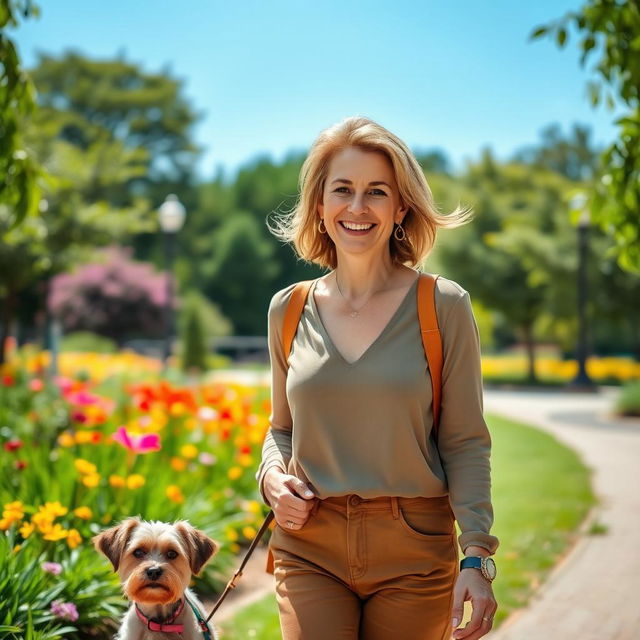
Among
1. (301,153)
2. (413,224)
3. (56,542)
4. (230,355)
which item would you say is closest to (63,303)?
(230,355)

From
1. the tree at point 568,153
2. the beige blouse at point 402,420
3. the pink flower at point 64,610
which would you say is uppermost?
the tree at point 568,153

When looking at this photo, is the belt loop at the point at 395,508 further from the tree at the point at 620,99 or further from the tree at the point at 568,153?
the tree at the point at 568,153

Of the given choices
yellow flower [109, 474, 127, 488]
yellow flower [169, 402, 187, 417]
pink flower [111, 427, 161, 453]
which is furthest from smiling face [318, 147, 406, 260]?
yellow flower [169, 402, 187, 417]

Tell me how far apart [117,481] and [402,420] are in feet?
9.51

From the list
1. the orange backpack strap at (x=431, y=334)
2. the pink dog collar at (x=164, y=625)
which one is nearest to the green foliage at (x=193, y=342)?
the pink dog collar at (x=164, y=625)

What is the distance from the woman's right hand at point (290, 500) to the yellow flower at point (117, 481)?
2496 millimetres

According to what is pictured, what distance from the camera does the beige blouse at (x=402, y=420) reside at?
8.46ft

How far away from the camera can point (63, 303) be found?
3017cm

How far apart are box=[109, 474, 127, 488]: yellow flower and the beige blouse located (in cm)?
256

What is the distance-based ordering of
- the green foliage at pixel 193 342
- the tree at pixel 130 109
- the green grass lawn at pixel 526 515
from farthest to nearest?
the tree at pixel 130 109 → the green foliage at pixel 193 342 → the green grass lawn at pixel 526 515

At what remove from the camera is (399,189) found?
112 inches

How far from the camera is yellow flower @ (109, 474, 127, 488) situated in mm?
5000

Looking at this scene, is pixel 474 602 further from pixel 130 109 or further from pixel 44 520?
pixel 130 109

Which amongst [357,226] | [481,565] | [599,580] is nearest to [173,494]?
[357,226]
